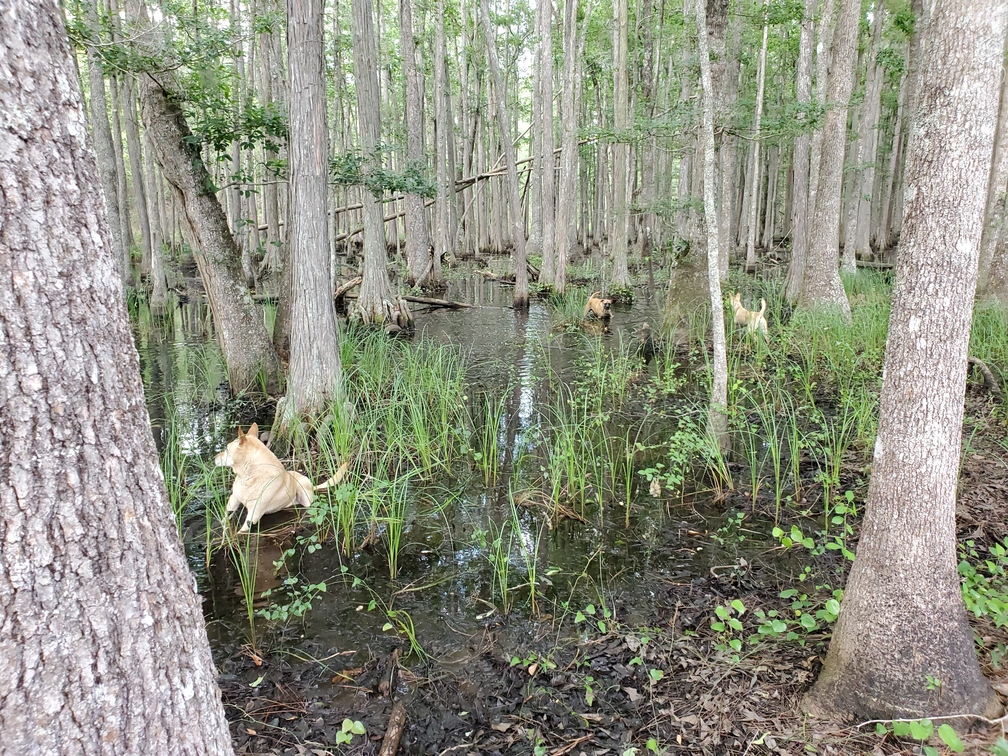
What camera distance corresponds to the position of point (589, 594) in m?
3.39

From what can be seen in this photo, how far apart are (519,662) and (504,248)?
26.2m

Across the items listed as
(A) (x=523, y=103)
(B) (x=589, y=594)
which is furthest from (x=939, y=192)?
(A) (x=523, y=103)

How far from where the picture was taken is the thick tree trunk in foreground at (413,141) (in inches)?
485

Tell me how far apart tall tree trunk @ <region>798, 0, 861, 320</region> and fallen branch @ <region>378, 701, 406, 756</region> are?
793 cm

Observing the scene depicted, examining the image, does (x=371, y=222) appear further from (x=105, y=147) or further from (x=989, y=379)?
(x=989, y=379)

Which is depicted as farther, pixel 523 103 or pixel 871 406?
pixel 523 103

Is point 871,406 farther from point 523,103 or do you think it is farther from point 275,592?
point 523,103

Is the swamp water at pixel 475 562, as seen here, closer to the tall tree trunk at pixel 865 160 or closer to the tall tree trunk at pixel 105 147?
the tall tree trunk at pixel 105 147

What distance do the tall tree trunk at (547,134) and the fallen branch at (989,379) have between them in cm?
963

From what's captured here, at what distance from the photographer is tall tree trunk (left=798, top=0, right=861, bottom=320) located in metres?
8.29

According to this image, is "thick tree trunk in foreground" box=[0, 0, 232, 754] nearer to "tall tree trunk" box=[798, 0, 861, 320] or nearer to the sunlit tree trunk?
"tall tree trunk" box=[798, 0, 861, 320]

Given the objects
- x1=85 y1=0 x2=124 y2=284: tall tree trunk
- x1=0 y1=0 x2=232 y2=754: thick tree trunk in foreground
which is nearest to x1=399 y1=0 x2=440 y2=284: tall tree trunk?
x1=85 y1=0 x2=124 y2=284: tall tree trunk

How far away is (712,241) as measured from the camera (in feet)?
15.5

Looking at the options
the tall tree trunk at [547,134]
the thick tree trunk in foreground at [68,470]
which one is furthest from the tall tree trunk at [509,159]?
the thick tree trunk in foreground at [68,470]
